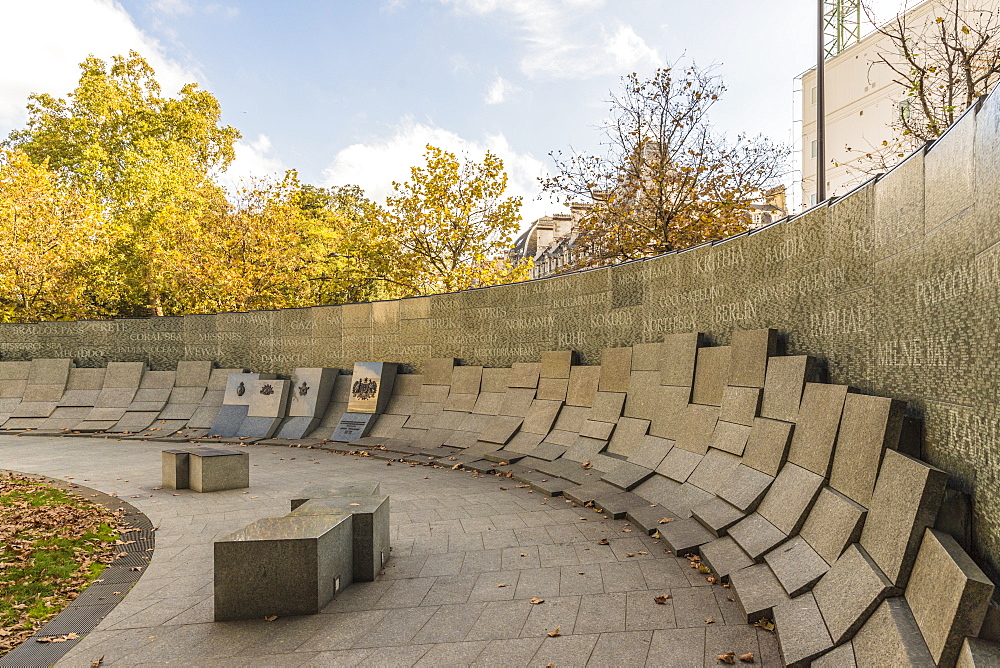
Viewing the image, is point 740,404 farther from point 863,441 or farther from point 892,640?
point 892,640

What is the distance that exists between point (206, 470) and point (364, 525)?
14.5 feet

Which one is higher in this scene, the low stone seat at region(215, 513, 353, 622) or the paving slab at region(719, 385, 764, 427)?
the paving slab at region(719, 385, 764, 427)

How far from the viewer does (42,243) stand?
22.7 m

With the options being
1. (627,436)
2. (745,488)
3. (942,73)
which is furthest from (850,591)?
(942,73)

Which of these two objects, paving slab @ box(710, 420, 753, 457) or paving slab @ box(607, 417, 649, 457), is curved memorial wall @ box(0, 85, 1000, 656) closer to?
paving slab @ box(710, 420, 753, 457)

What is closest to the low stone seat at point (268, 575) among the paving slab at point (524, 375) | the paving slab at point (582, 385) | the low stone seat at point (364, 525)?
the low stone seat at point (364, 525)

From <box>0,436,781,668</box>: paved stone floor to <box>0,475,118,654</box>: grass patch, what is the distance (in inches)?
18.7

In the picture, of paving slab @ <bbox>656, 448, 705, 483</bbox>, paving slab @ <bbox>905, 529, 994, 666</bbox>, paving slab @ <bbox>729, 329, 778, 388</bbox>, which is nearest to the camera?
paving slab @ <bbox>905, 529, 994, 666</bbox>

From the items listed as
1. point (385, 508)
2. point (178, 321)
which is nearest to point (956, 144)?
point (385, 508)

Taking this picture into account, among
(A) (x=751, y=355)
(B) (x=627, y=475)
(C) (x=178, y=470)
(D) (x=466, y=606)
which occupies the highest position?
(A) (x=751, y=355)

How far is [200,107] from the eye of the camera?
102 ft

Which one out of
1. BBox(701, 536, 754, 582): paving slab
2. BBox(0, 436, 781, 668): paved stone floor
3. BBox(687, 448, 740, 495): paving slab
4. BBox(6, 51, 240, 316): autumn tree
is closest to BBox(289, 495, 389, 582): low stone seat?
BBox(0, 436, 781, 668): paved stone floor

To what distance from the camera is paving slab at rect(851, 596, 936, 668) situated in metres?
2.93

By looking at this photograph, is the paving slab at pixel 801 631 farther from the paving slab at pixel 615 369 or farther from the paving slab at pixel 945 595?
the paving slab at pixel 615 369
